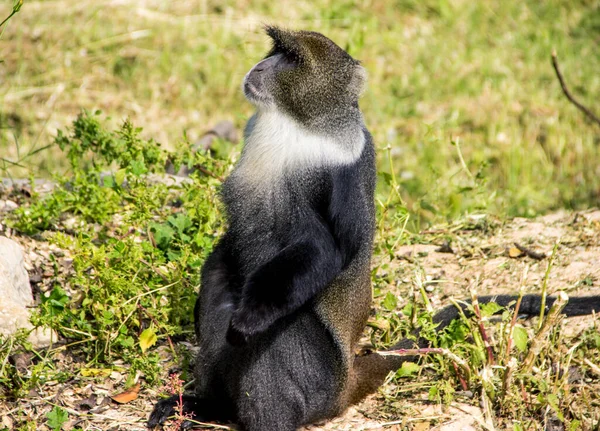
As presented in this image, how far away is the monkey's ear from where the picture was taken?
3.73m

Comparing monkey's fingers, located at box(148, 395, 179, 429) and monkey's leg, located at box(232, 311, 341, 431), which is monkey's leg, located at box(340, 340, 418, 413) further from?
monkey's fingers, located at box(148, 395, 179, 429)

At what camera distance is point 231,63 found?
852 cm

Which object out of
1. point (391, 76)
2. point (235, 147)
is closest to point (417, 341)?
point (235, 147)

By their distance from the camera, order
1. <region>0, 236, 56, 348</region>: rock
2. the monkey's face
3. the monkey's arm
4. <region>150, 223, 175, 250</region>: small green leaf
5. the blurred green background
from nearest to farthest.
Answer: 1. the monkey's arm
2. the monkey's face
3. <region>0, 236, 56, 348</region>: rock
4. <region>150, 223, 175, 250</region>: small green leaf
5. the blurred green background

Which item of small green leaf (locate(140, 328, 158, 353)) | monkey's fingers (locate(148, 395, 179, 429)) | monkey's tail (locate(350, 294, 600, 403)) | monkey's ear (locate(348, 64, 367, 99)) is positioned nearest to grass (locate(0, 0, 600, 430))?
small green leaf (locate(140, 328, 158, 353))

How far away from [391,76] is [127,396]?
564cm

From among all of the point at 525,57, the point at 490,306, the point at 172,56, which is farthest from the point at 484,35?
the point at 490,306

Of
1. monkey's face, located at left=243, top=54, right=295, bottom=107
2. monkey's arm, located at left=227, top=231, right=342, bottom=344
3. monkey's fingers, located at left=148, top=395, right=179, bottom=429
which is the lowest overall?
monkey's fingers, located at left=148, top=395, right=179, bottom=429

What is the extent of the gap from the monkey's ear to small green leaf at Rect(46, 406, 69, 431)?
6.46 feet

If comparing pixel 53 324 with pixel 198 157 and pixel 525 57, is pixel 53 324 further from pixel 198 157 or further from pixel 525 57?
pixel 525 57

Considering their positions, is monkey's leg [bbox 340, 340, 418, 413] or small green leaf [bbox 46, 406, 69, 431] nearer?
small green leaf [bbox 46, 406, 69, 431]

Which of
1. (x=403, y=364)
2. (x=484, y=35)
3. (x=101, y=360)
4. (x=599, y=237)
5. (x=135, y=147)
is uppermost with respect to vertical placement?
(x=484, y=35)

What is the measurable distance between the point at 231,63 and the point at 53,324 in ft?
16.5

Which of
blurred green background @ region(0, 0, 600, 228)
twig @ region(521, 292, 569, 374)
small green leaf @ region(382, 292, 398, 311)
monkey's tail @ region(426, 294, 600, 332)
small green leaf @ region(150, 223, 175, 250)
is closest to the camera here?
twig @ region(521, 292, 569, 374)
